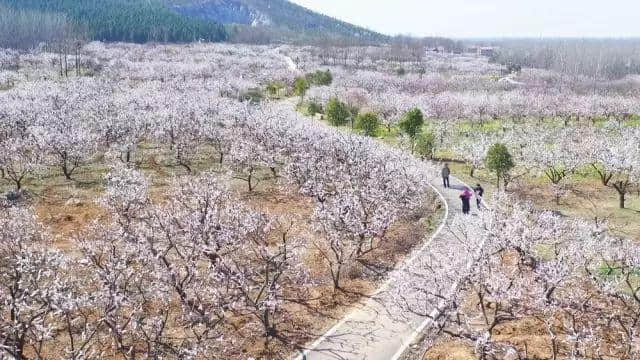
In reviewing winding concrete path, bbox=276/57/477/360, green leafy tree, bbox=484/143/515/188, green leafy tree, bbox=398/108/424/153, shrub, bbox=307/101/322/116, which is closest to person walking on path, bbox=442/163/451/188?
green leafy tree, bbox=484/143/515/188

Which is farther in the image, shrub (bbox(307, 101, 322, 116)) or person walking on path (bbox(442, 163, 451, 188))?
shrub (bbox(307, 101, 322, 116))

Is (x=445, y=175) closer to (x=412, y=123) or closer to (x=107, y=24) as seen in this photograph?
(x=412, y=123)

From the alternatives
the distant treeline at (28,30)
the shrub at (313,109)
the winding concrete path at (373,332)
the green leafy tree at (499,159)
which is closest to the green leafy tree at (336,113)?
the shrub at (313,109)

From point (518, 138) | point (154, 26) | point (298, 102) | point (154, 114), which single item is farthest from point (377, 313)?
point (154, 26)

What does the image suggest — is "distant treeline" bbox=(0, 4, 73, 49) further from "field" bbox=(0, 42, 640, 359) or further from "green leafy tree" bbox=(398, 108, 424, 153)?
"green leafy tree" bbox=(398, 108, 424, 153)

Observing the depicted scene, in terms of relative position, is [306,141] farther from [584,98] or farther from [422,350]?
[584,98]

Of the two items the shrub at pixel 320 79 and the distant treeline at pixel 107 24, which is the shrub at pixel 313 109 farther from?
the distant treeline at pixel 107 24

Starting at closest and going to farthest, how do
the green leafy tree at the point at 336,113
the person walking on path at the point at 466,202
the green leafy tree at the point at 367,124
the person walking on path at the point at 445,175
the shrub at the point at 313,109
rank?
the person walking on path at the point at 466,202 < the person walking on path at the point at 445,175 < the green leafy tree at the point at 367,124 < the green leafy tree at the point at 336,113 < the shrub at the point at 313,109
